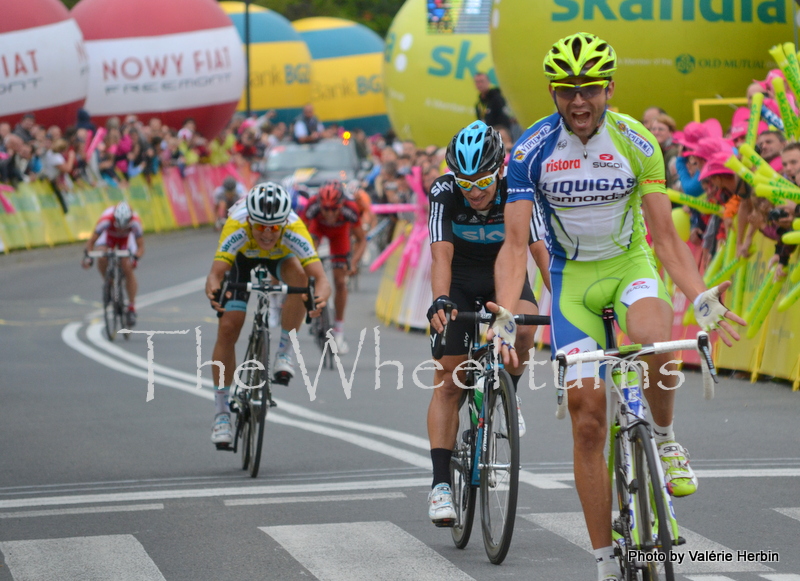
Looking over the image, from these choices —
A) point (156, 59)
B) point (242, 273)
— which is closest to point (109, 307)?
point (242, 273)

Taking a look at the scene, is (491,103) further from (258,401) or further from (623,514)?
(623,514)

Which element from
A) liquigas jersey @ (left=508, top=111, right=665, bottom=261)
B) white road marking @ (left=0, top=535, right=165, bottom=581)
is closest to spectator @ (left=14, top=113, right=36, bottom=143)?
white road marking @ (left=0, top=535, right=165, bottom=581)

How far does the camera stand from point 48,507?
26.2 feet

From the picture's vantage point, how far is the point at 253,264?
10.0m

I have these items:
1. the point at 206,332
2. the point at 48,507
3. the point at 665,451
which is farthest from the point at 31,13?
the point at 665,451

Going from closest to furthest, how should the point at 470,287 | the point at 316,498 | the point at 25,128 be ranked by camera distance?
the point at 470,287 < the point at 316,498 < the point at 25,128

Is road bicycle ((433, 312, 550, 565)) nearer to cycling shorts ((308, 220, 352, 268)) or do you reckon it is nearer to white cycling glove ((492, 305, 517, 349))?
white cycling glove ((492, 305, 517, 349))

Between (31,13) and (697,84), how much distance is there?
17.8 metres

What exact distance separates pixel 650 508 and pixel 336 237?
1137 cm

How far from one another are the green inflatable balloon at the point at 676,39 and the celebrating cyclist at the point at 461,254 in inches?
401

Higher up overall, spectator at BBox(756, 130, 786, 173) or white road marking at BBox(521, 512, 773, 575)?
spectator at BBox(756, 130, 786, 173)

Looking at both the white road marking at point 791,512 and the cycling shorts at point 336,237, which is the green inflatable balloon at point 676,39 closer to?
the cycling shorts at point 336,237

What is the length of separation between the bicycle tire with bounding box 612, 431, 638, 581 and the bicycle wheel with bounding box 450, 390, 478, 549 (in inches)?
55.2

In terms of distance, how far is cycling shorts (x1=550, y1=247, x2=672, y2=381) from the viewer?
225 inches
